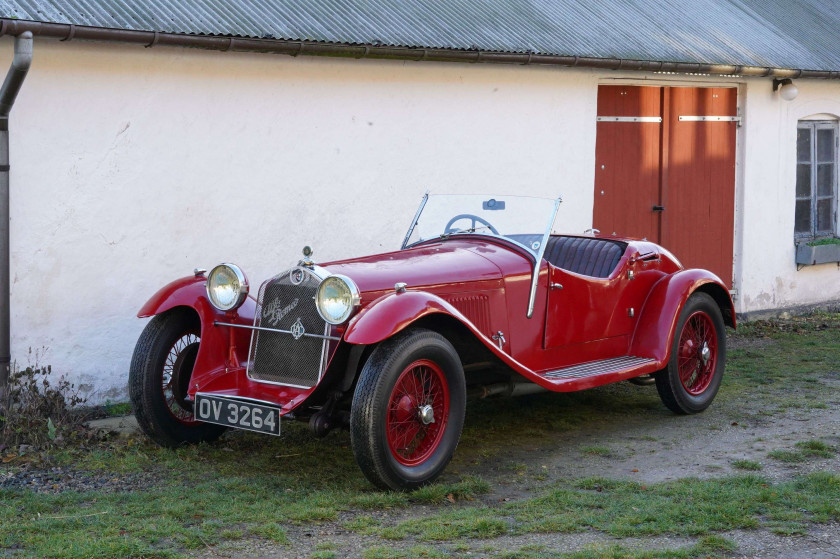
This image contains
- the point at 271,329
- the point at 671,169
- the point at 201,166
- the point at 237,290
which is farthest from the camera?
the point at 671,169

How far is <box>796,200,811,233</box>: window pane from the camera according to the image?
1225cm

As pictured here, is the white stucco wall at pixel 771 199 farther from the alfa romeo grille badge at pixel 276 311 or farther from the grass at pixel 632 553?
the grass at pixel 632 553

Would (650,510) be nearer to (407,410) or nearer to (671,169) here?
(407,410)

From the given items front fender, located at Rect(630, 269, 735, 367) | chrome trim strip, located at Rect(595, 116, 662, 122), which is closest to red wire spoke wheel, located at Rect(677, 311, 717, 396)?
front fender, located at Rect(630, 269, 735, 367)

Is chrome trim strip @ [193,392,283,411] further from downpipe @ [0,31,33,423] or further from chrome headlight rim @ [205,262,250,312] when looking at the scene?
downpipe @ [0,31,33,423]

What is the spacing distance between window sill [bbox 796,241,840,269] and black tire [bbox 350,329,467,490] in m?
7.52

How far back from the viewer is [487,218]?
6.88 metres

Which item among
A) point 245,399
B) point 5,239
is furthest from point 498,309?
point 5,239

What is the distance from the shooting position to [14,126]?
6.63 m

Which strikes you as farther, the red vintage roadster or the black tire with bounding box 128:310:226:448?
the black tire with bounding box 128:310:226:448

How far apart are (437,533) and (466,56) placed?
4847 millimetres

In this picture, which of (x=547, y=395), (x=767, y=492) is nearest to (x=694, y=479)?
(x=767, y=492)

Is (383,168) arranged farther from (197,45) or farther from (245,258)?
(197,45)

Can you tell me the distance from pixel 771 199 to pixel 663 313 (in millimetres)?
5320
